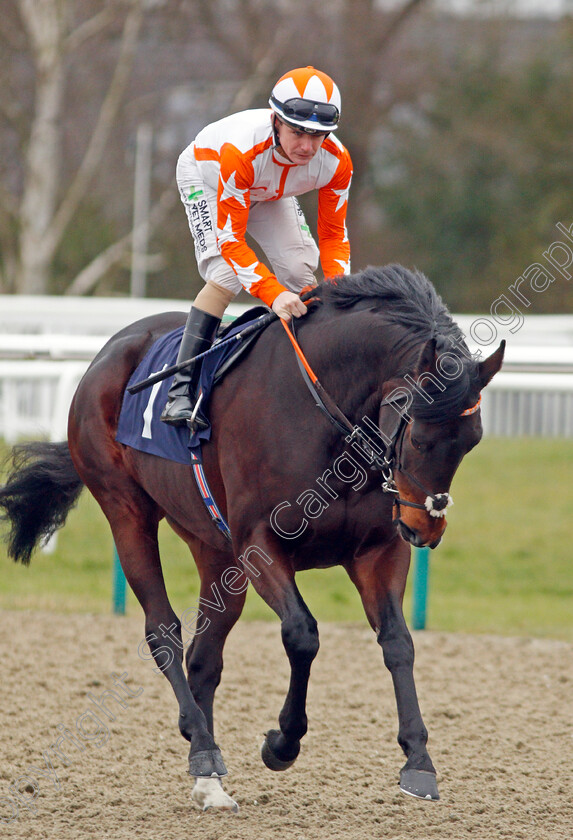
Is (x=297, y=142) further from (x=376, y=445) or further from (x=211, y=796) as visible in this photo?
(x=211, y=796)

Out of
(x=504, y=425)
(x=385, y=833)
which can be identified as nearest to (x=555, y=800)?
(x=385, y=833)

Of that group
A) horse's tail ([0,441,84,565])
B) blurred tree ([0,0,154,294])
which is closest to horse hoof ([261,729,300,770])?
horse's tail ([0,441,84,565])

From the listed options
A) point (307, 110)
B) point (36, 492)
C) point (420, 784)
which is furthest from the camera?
point (36, 492)

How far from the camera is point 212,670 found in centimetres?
410

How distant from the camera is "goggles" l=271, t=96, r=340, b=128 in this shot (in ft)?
11.3

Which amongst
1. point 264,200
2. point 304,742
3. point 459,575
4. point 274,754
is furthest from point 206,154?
point 459,575

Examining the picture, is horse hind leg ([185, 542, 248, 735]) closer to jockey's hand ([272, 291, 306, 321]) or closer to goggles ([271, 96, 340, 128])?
jockey's hand ([272, 291, 306, 321])

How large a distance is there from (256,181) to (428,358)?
1.04 m

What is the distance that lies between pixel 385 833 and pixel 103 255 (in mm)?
16344

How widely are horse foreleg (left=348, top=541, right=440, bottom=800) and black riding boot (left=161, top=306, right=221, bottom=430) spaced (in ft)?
2.49

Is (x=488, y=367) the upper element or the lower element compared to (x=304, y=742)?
upper

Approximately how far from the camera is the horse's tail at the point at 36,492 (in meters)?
4.73

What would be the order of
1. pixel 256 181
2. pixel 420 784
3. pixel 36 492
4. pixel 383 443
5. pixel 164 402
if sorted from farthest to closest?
1. pixel 36 492
2. pixel 164 402
3. pixel 256 181
4. pixel 383 443
5. pixel 420 784

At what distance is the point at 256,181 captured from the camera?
3.69 metres
